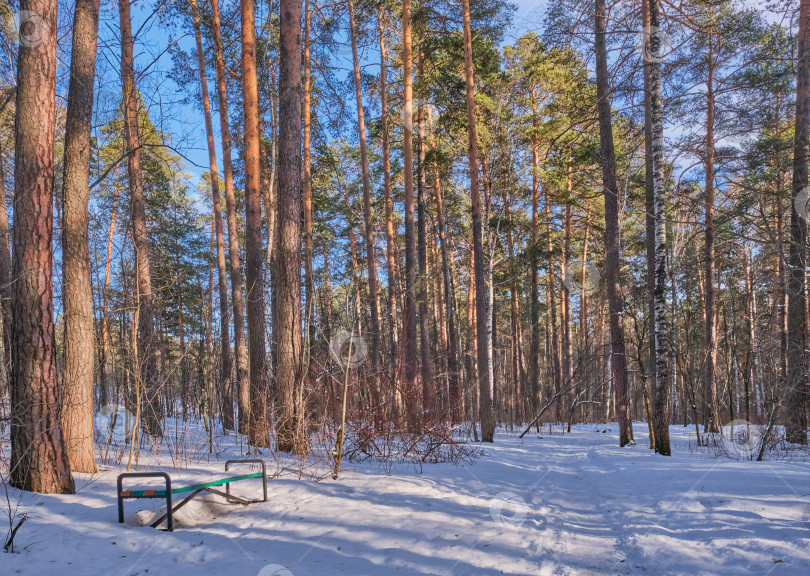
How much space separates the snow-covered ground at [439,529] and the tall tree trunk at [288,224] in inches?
56.3

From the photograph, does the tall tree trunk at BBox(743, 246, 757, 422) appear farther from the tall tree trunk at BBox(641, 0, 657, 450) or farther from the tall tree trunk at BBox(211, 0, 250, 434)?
the tall tree trunk at BBox(211, 0, 250, 434)

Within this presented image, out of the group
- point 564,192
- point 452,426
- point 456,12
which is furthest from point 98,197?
point 564,192

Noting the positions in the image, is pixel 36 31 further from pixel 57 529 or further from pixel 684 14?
pixel 684 14

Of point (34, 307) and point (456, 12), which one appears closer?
point (34, 307)

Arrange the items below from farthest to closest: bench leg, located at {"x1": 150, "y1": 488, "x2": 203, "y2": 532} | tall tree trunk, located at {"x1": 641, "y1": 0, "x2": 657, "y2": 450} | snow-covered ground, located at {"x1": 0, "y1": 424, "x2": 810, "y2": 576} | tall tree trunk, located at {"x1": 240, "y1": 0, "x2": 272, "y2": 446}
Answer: tall tree trunk, located at {"x1": 641, "y1": 0, "x2": 657, "y2": 450}, tall tree trunk, located at {"x1": 240, "y1": 0, "x2": 272, "y2": 446}, bench leg, located at {"x1": 150, "y1": 488, "x2": 203, "y2": 532}, snow-covered ground, located at {"x1": 0, "y1": 424, "x2": 810, "y2": 576}

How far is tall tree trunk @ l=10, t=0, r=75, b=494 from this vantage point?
4652 mm

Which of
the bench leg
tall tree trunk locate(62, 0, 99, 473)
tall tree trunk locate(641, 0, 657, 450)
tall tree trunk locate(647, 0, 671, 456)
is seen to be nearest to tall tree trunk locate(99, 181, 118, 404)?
tall tree trunk locate(62, 0, 99, 473)

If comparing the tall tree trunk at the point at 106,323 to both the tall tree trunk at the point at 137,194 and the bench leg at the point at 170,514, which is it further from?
the bench leg at the point at 170,514

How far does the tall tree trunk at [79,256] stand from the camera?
18.5ft

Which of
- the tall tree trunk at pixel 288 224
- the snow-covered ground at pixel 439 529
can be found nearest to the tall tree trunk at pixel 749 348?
the snow-covered ground at pixel 439 529

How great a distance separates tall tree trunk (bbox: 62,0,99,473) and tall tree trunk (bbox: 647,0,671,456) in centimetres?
871

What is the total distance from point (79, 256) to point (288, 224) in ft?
8.99

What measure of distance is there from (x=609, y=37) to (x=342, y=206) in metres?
15.6

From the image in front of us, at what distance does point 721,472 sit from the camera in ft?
19.6
